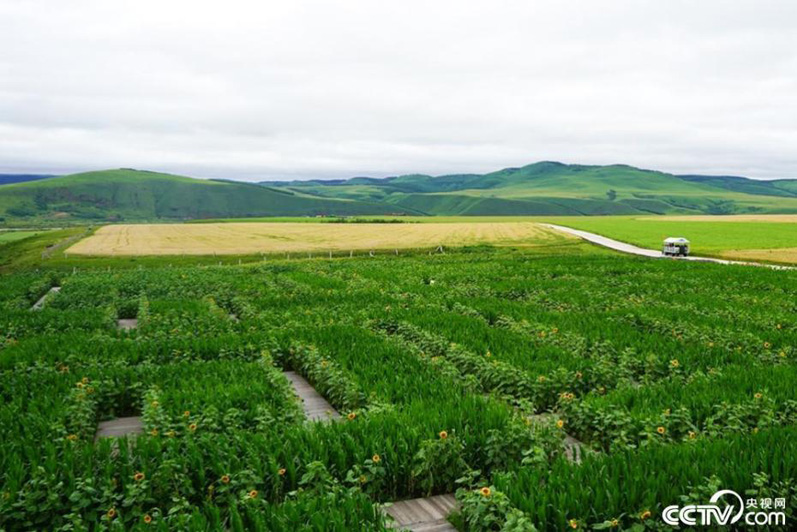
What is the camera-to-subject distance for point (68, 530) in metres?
6.98

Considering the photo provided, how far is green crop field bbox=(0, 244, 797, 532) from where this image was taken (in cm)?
723

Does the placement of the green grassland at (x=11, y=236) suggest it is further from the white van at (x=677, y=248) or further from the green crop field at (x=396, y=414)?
the white van at (x=677, y=248)

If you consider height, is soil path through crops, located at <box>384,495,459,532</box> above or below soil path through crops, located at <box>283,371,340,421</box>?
above

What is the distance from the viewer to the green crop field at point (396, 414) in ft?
23.7

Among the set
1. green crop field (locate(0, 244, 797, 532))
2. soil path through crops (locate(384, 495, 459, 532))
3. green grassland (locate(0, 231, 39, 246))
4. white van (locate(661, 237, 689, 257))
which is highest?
green crop field (locate(0, 244, 797, 532))

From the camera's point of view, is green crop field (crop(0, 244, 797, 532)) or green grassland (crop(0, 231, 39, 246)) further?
green grassland (crop(0, 231, 39, 246))

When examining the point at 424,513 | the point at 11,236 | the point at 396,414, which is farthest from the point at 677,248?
the point at 11,236

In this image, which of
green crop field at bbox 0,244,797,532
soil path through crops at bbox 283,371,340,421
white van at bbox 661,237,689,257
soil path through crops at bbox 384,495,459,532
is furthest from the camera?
white van at bbox 661,237,689,257

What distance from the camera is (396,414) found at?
10070mm

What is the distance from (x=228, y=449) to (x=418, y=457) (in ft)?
10.1

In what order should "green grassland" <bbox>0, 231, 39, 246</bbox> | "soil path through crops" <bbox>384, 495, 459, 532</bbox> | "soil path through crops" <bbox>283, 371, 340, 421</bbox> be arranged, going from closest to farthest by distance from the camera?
"soil path through crops" <bbox>384, 495, 459, 532</bbox>, "soil path through crops" <bbox>283, 371, 340, 421</bbox>, "green grassland" <bbox>0, 231, 39, 246</bbox>

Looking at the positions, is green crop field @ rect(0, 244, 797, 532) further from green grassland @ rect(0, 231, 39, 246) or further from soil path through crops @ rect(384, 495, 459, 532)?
green grassland @ rect(0, 231, 39, 246)

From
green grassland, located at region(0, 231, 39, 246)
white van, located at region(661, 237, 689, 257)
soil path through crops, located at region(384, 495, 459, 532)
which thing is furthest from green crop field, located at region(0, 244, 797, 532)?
green grassland, located at region(0, 231, 39, 246)

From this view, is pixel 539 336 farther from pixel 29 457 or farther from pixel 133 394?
pixel 29 457
